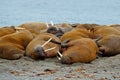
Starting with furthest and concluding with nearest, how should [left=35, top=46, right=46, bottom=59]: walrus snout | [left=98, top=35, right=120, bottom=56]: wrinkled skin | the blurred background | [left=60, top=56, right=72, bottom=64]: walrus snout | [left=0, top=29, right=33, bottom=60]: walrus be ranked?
1. the blurred background
2. [left=98, top=35, right=120, bottom=56]: wrinkled skin
3. [left=0, top=29, right=33, bottom=60]: walrus
4. [left=35, top=46, right=46, bottom=59]: walrus snout
5. [left=60, top=56, right=72, bottom=64]: walrus snout

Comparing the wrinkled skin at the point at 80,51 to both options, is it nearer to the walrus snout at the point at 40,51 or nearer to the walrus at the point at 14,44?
the walrus snout at the point at 40,51

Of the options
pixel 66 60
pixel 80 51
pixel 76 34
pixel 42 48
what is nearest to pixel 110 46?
pixel 76 34

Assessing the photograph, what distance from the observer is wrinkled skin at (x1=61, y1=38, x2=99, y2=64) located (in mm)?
9242

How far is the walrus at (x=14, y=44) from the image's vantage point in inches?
376

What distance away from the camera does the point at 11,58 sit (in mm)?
9562

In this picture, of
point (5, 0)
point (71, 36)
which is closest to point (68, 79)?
point (71, 36)

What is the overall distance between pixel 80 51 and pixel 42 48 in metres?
0.74

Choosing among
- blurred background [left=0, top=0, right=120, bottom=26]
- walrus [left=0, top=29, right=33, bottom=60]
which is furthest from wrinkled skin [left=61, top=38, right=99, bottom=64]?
blurred background [left=0, top=0, right=120, bottom=26]

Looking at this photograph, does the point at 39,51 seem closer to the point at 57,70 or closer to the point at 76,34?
the point at 57,70

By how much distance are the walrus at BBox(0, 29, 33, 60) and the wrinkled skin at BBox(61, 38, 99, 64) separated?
0.90m

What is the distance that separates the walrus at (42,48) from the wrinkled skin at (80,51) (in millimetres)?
289

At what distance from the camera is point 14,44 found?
386 inches

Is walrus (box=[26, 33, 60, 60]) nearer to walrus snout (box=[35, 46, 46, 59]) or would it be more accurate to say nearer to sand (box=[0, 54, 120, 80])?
walrus snout (box=[35, 46, 46, 59])

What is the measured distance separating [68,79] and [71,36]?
244 centimetres
